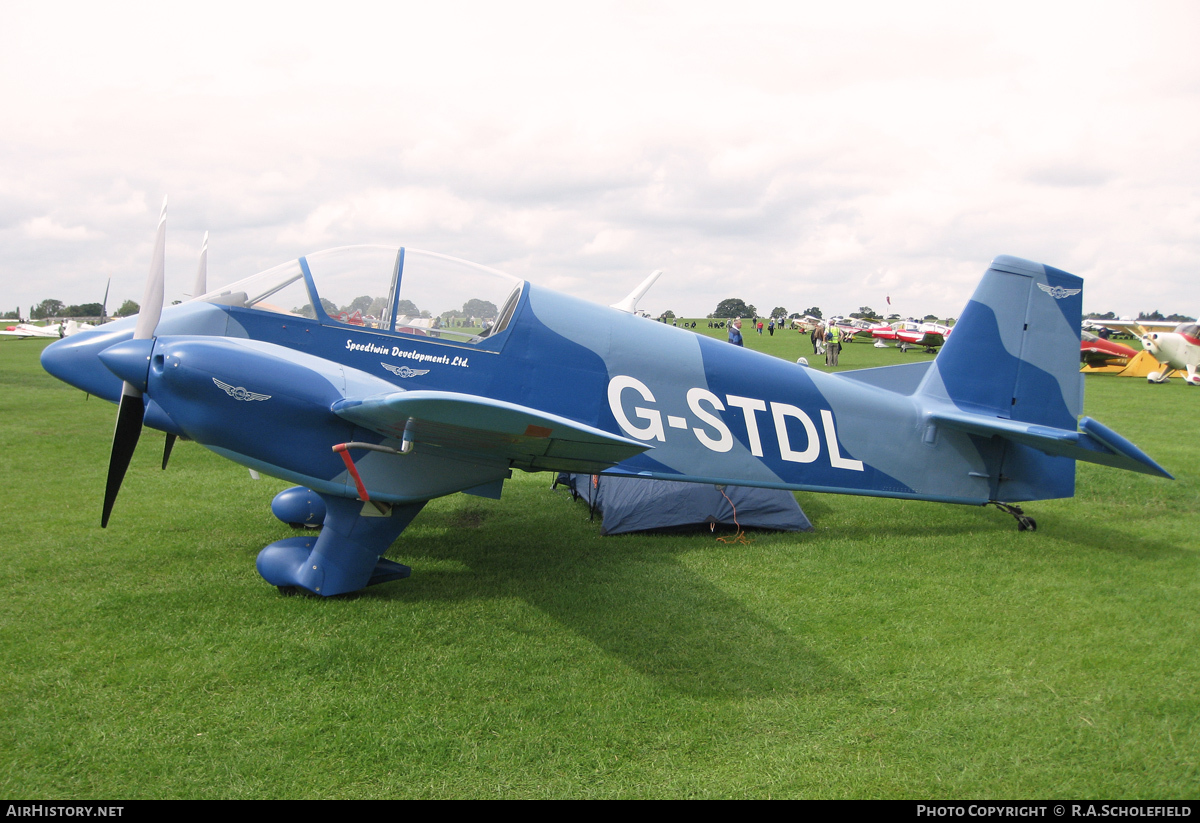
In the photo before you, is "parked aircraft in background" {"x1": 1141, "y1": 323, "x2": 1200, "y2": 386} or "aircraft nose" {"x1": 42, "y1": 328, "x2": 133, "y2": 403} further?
"parked aircraft in background" {"x1": 1141, "y1": 323, "x2": 1200, "y2": 386}

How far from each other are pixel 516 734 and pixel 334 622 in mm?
1871

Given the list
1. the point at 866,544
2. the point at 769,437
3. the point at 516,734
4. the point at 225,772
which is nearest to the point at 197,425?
the point at 225,772

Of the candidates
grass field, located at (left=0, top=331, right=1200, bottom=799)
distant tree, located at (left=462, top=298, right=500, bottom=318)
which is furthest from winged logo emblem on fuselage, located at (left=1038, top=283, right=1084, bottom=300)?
distant tree, located at (left=462, top=298, right=500, bottom=318)

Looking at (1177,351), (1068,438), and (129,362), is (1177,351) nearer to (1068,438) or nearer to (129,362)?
(1068,438)

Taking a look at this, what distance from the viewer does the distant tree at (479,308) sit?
548 cm

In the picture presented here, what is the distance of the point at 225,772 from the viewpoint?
10.7 feet

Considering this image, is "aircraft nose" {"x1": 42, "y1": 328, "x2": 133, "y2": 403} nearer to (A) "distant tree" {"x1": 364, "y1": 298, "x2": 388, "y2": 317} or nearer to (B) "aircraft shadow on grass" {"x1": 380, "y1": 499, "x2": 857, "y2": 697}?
(A) "distant tree" {"x1": 364, "y1": 298, "x2": 388, "y2": 317}

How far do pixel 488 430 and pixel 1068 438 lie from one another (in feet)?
17.1

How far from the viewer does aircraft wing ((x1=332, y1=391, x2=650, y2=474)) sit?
393 cm

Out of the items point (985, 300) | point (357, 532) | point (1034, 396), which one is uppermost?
point (985, 300)

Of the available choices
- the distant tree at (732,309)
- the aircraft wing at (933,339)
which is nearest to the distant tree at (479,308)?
the aircraft wing at (933,339)

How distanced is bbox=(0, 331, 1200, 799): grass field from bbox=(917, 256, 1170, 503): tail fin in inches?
33.7

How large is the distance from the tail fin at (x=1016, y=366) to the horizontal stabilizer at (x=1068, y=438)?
0.50 feet
